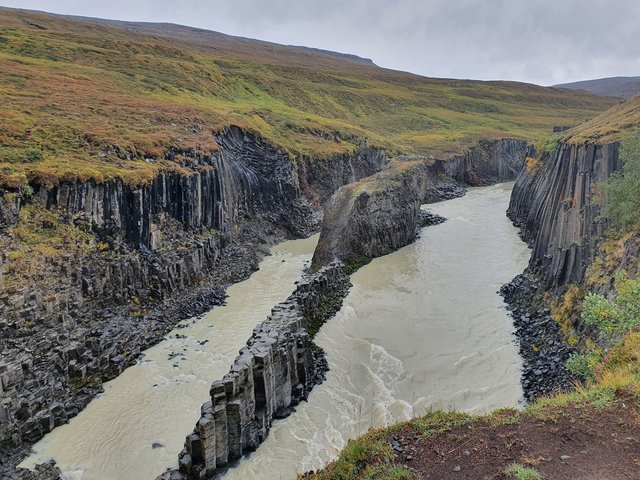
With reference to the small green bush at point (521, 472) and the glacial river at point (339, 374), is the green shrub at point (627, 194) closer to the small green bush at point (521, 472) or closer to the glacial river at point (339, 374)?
the glacial river at point (339, 374)

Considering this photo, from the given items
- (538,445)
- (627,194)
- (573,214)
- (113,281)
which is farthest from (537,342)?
(113,281)

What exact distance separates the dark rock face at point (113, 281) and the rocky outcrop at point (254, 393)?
8048 millimetres

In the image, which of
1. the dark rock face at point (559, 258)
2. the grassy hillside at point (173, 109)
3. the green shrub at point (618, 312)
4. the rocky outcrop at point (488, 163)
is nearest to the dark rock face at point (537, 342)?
A: the dark rock face at point (559, 258)

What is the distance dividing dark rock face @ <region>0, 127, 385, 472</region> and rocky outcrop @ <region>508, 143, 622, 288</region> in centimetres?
2403

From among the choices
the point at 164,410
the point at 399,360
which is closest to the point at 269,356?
the point at 164,410

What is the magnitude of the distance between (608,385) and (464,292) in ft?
73.7

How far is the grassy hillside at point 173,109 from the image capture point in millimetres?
37000

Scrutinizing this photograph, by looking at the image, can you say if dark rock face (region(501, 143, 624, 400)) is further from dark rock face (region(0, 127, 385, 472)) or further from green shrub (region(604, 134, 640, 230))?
dark rock face (region(0, 127, 385, 472))

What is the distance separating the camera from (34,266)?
25109 mm

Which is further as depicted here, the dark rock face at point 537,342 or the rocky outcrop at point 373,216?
the rocky outcrop at point 373,216

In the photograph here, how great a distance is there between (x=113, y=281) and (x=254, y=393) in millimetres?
14240

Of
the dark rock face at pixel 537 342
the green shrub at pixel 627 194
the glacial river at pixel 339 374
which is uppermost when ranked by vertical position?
the green shrub at pixel 627 194

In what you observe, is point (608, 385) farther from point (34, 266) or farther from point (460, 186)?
point (460, 186)

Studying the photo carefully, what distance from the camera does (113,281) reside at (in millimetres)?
29609
